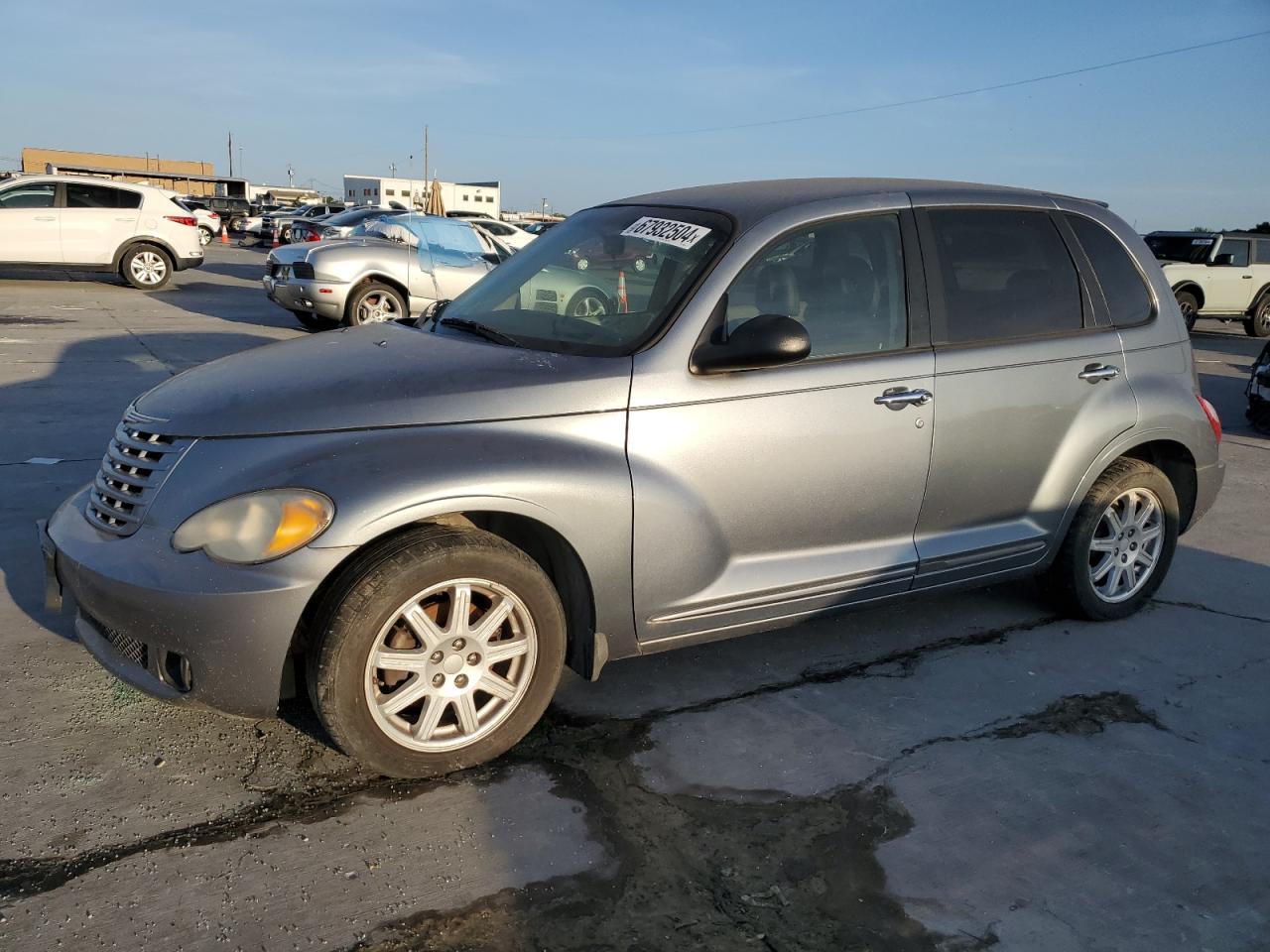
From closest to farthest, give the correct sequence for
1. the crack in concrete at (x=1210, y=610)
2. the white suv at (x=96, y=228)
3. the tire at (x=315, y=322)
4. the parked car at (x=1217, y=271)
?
the crack in concrete at (x=1210, y=610) < the tire at (x=315, y=322) < the white suv at (x=96, y=228) < the parked car at (x=1217, y=271)

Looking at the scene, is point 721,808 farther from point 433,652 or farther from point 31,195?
point 31,195

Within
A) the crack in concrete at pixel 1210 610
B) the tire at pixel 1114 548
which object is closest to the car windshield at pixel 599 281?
the tire at pixel 1114 548

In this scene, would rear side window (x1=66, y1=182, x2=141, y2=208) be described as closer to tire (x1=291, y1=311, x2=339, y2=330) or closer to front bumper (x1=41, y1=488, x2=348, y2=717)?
tire (x1=291, y1=311, x2=339, y2=330)

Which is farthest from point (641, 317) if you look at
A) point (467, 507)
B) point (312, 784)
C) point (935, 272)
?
point (312, 784)

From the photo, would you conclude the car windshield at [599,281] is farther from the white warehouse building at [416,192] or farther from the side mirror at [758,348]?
the white warehouse building at [416,192]

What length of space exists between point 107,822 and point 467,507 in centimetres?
129

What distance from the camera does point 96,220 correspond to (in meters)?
16.8

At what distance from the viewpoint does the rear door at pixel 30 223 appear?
16.1 meters

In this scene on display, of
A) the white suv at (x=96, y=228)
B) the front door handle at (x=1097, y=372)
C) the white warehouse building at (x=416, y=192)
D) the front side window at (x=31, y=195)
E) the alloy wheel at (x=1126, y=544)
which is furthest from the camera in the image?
the white warehouse building at (x=416, y=192)

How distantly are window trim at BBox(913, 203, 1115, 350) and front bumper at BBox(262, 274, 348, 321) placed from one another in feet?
30.6

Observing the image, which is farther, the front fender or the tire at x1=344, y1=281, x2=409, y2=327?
the tire at x1=344, y1=281, x2=409, y2=327

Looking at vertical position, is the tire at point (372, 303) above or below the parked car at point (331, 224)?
Answer: below

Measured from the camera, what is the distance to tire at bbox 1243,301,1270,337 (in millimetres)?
19859

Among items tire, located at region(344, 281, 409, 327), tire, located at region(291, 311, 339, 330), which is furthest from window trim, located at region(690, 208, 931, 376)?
tire, located at region(291, 311, 339, 330)
